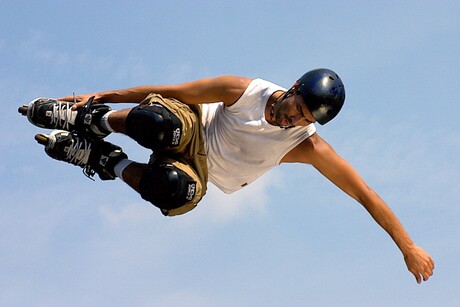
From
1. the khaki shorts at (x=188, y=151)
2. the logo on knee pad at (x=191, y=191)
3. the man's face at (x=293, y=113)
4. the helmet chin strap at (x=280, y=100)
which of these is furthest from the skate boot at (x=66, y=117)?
the man's face at (x=293, y=113)

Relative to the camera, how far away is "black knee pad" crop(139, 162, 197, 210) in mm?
8570

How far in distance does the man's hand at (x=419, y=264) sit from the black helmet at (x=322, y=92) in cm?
166

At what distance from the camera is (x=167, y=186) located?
8.55 meters

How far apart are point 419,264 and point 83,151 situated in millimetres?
3716

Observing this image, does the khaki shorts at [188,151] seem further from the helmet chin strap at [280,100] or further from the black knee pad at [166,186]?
the helmet chin strap at [280,100]

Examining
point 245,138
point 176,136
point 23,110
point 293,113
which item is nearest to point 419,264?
point 293,113

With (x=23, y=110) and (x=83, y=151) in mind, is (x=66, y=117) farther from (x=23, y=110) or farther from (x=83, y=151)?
(x=23, y=110)

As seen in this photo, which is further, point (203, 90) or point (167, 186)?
point (203, 90)

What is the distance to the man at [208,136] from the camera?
8.59 m

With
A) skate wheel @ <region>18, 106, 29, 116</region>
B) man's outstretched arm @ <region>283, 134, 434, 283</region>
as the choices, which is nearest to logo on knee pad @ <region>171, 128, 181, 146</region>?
man's outstretched arm @ <region>283, 134, 434, 283</region>

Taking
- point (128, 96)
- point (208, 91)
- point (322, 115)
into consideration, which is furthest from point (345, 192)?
point (128, 96)

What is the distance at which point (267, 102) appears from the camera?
8844 mm

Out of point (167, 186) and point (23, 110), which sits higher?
point (23, 110)

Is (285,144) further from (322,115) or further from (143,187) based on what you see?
(143,187)
